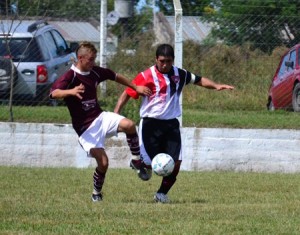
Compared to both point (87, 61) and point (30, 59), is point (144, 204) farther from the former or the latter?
point (30, 59)

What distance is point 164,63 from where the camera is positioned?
10.3m

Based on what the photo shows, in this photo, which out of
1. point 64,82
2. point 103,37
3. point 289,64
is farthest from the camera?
point 289,64

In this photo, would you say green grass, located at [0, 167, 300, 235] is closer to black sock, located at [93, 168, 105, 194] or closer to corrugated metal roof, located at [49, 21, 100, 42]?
black sock, located at [93, 168, 105, 194]

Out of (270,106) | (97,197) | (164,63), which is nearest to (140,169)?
(97,197)

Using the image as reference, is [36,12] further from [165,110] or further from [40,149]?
[165,110]

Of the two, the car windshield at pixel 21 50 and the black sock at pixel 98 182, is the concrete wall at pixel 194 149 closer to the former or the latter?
the car windshield at pixel 21 50

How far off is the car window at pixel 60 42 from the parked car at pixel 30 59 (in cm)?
14

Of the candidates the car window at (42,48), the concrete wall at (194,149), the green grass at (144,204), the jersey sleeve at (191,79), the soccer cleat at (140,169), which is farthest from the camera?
the car window at (42,48)

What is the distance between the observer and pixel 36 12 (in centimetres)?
1627

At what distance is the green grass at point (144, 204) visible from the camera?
7746mm

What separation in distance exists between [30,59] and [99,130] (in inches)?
260

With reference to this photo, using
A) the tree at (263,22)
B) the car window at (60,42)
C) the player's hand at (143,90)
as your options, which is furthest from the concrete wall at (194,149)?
the player's hand at (143,90)

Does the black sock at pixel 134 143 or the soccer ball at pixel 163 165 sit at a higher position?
the black sock at pixel 134 143

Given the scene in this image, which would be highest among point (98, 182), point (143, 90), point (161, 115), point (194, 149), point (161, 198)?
point (143, 90)
